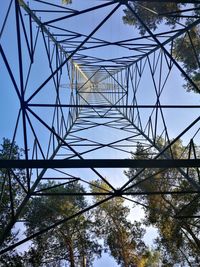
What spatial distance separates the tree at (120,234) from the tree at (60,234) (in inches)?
39.8

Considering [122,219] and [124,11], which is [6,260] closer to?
[122,219]

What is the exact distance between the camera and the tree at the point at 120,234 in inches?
1097

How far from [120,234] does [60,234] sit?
4.67 meters

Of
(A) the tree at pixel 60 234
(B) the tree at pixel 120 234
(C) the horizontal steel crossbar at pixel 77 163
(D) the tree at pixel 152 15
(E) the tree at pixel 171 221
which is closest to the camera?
(C) the horizontal steel crossbar at pixel 77 163

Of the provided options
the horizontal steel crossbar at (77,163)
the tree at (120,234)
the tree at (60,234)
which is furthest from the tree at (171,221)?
the horizontal steel crossbar at (77,163)

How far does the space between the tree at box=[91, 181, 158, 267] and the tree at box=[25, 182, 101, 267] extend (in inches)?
39.8

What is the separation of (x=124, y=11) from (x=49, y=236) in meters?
17.1

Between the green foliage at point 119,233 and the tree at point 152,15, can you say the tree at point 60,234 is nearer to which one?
the green foliage at point 119,233

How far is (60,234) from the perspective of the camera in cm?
2812

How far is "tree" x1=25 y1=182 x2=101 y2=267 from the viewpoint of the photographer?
84.4 ft

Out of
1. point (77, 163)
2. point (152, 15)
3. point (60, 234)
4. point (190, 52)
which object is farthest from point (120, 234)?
point (77, 163)

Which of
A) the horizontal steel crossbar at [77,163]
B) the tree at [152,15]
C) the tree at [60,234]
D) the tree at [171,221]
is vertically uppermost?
the tree at [152,15]

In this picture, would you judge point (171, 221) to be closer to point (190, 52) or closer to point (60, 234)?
point (60, 234)

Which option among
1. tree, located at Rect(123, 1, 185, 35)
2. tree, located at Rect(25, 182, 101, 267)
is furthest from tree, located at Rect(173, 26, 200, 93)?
tree, located at Rect(25, 182, 101, 267)
